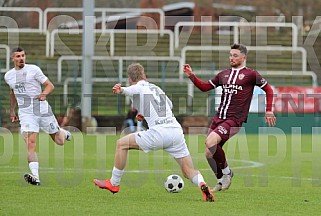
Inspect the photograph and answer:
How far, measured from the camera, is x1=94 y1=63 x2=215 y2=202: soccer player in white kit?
1223 cm

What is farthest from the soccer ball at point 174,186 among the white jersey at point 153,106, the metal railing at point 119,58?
the metal railing at point 119,58

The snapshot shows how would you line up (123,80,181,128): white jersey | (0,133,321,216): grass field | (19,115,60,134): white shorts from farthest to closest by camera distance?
(19,115,60,134): white shorts → (123,80,181,128): white jersey → (0,133,321,216): grass field

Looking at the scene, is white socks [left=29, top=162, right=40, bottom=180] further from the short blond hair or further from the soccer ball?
the short blond hair

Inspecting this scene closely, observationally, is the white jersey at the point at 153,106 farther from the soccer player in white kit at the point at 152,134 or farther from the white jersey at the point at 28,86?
the white jersey at the point at 28,86

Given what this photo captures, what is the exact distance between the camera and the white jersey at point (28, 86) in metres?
14.8

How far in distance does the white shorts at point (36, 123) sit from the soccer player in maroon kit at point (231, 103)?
2.83 meters

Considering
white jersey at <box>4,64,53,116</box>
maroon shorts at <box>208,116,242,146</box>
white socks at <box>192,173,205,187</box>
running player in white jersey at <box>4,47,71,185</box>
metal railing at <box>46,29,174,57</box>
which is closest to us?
white socks at <box>192,173,205,187</box>

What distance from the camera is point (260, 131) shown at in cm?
3128

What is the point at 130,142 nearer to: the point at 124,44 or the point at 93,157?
the point at 93,157

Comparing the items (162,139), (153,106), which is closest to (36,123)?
(153,106)

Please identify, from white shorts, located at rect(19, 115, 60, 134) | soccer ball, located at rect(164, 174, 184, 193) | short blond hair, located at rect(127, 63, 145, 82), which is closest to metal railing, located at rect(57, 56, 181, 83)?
white shorts, located at rect(19, 115, 60, 134)

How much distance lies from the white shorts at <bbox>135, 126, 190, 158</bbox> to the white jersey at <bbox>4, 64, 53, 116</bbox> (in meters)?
3.09

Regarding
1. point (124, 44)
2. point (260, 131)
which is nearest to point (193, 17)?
point (124, 44)

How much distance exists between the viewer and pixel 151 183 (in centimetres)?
1460
